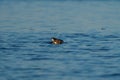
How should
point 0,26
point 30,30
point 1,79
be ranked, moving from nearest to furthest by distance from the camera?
1. point 1,79
2. point 30,30
3. point 0,26

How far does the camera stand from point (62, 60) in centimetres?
2023

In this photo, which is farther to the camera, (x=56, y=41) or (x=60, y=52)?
(x=56, y=41)

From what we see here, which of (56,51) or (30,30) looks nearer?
(56,51)

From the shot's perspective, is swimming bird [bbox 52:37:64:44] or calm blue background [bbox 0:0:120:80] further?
swimming bird [bbox 52:37:64:44]

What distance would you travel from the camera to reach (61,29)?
30.3 m

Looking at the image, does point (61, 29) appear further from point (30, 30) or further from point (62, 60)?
point (62, 60)

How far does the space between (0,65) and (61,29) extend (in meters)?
11.5

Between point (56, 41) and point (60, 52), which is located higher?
point (56, 41)

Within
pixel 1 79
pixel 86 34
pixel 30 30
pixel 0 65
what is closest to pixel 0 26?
pixel 30 30

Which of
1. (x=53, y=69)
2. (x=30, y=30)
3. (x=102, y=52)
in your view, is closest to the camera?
(x=53, y=69)

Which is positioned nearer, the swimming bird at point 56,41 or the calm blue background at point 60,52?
the calm blue background at point 60,52

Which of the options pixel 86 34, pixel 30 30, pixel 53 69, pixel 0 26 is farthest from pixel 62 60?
pixel 0 26

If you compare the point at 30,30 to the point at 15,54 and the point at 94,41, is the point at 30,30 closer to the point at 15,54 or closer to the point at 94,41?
the point at 94,41

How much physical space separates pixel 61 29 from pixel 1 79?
13753 mm
